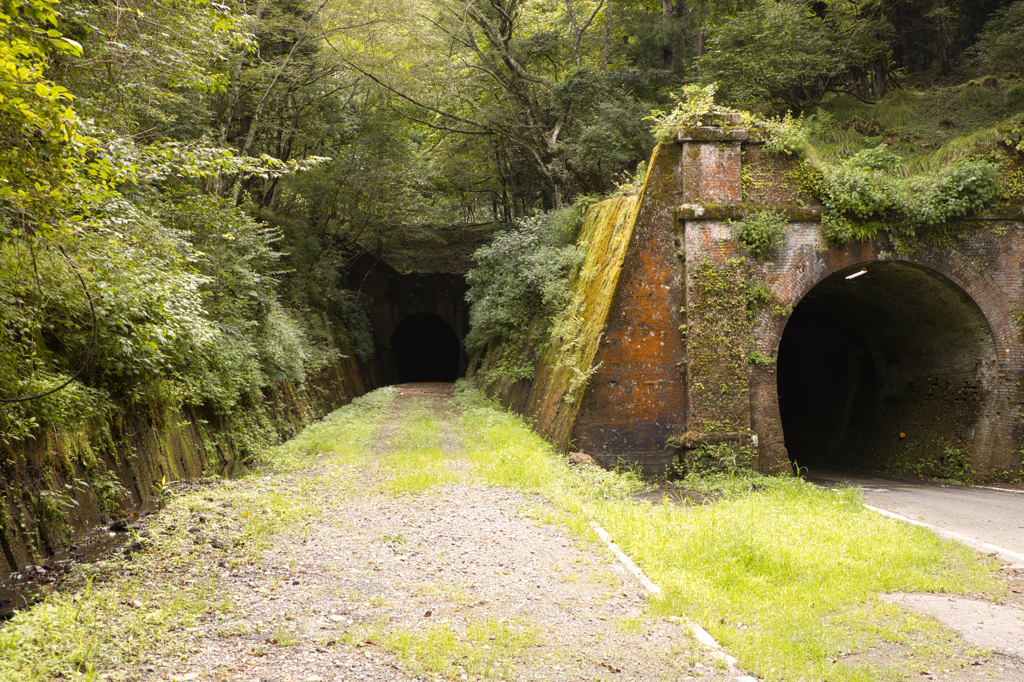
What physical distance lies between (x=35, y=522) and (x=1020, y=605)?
800 cm

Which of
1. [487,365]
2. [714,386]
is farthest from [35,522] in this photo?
[487,365]

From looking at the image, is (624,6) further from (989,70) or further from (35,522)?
(35,522)

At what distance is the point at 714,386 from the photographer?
10086mm

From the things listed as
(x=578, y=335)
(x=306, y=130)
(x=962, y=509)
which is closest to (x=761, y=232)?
(x=578, y=335)

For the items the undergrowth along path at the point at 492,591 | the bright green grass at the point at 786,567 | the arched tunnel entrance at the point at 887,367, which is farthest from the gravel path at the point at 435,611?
the arched tunnel entrance at the point at 887,367

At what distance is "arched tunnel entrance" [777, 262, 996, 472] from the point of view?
11.2 m

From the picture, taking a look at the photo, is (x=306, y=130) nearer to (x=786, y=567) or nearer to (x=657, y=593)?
(x=657, y=593)

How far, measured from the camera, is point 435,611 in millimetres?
4512

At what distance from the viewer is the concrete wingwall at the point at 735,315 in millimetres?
10227

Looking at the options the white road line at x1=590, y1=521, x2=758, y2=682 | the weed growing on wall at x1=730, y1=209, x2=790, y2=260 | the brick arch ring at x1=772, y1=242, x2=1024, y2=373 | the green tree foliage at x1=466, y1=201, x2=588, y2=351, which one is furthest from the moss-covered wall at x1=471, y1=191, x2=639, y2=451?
the white road line at x1=590, y1=521, x2=758, y2=682

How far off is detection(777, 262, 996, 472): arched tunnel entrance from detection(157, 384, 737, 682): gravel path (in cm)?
849

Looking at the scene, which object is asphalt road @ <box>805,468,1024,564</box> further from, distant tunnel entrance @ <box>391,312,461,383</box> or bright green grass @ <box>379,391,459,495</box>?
distant tunnel entrance @ <box>391,312,461,383</box>

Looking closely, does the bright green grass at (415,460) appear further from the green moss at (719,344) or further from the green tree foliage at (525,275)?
the green moss at (719,344)

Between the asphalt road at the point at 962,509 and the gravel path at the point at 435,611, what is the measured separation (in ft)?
14.4
